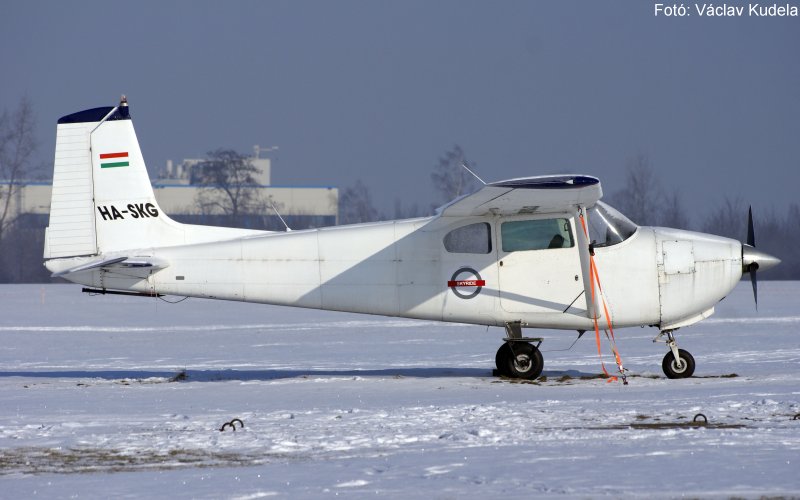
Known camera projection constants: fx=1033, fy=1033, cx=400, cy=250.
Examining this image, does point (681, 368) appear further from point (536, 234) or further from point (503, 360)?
point (536, 234)

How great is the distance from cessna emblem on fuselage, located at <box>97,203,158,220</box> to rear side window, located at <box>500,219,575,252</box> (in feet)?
14.0

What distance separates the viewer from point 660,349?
16281 mm

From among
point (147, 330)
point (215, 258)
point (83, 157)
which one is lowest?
point (147, 330)

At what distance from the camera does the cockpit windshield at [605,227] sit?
12.0 meters

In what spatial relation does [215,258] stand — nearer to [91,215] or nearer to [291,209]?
[91,215]

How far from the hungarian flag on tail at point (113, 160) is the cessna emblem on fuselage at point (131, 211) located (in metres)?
0.50

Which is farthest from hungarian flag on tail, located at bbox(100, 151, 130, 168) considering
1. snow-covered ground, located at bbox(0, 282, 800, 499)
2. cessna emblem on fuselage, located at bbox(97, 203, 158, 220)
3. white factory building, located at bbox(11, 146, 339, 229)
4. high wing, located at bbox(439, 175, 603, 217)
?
white factory building, located at bbox(11, 146, 339, 229)

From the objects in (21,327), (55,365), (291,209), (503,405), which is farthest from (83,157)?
(291,209)

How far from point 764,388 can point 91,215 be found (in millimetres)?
7875

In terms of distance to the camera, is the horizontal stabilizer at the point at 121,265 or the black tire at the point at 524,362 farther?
the black tire at the point at 524,362

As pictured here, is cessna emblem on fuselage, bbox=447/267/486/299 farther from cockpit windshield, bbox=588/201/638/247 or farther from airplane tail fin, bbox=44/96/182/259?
airplane tail fin, bbox=44/96/182/259

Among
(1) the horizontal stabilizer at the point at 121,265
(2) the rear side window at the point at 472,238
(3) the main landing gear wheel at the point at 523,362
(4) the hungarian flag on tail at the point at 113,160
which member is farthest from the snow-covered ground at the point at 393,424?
(4) the hungarian flag on tail at the point at 113,160

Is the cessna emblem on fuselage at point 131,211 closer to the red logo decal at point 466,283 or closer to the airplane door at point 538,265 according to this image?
the red logo decal at point 466,283

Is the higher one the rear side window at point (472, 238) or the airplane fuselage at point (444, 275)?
the rear side window at point (472, 238)
